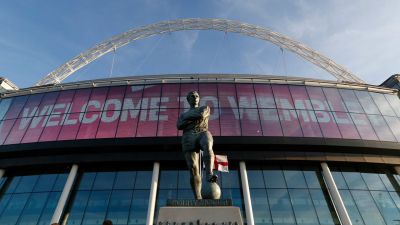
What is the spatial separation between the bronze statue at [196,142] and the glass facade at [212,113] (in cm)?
1570

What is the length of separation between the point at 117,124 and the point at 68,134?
420 centimetres

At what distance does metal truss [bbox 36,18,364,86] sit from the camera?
4450cm

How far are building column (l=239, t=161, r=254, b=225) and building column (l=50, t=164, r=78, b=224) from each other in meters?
13.5

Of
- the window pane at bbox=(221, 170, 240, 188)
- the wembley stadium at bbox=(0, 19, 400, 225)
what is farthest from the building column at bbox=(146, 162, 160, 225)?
the window pane at bbox=(221, 170, 240, 188)

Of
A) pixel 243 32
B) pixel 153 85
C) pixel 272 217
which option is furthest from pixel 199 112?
pixel 243 32

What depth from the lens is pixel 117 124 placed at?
80.2 ft

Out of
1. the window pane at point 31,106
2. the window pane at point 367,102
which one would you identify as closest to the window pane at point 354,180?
the window pane at point 367,102

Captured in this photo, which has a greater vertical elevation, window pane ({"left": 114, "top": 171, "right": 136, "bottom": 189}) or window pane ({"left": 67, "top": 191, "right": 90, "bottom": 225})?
window pane ({"left": 114, "top": 171, "right": 136, "bottom": 189})

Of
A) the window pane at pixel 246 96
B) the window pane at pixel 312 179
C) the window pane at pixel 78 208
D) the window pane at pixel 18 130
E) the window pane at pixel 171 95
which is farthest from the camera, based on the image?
the window pane at pixel 246 96

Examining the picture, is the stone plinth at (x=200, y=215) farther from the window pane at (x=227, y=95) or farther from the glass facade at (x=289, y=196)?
the window pane at (x=227, y=95)

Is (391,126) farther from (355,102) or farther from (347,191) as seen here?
(347,191)

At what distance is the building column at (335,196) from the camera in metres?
20.4

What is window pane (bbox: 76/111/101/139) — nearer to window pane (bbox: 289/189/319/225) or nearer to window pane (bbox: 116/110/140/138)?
window pane (bbox: 116/110/140/138)

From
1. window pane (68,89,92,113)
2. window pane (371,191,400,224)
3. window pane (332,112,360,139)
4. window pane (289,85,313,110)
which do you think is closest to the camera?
window pane (371,191,400,224)
